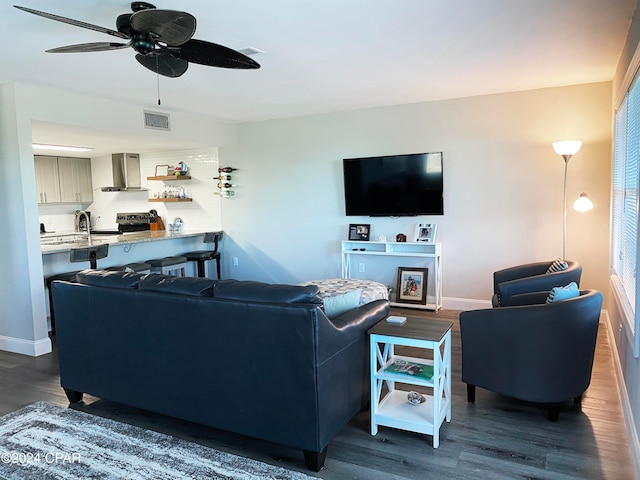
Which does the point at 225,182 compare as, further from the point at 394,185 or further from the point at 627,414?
the point at 627,414

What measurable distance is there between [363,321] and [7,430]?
7.65 ft

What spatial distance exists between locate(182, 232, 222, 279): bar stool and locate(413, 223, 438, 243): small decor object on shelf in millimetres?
2951

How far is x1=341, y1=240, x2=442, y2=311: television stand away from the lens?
5.68 m

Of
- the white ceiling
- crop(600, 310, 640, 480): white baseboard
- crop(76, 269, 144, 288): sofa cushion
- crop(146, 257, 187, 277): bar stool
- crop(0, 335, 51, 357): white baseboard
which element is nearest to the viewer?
crop(600, 310, 640, 480): white baseboard

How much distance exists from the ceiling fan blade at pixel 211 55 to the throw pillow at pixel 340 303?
5.07 feet

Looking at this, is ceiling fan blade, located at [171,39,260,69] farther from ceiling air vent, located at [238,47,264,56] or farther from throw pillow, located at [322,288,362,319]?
throw pillow, located at [322,288,362,319]

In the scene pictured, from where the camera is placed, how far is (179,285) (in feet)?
9.02

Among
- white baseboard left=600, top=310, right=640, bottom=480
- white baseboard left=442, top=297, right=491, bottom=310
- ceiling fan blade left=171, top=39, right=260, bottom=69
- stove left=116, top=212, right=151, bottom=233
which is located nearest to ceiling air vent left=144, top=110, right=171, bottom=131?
stove left=116, top=212, right=151, bottom=233

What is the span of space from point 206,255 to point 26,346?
2.64m

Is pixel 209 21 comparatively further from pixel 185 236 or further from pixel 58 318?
pixel 185 236

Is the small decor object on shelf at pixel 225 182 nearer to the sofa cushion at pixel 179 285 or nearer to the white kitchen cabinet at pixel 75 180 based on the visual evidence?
the white kitchen cabinet at pixel 75 180

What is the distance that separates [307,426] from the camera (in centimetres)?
237

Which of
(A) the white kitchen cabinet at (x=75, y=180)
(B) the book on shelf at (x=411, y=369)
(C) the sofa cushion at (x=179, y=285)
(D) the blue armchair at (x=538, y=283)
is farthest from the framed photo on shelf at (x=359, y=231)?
(A) the white kitchen cabinet at (x=75, y=180)

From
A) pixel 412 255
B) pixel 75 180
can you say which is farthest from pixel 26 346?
pixel 75 180
